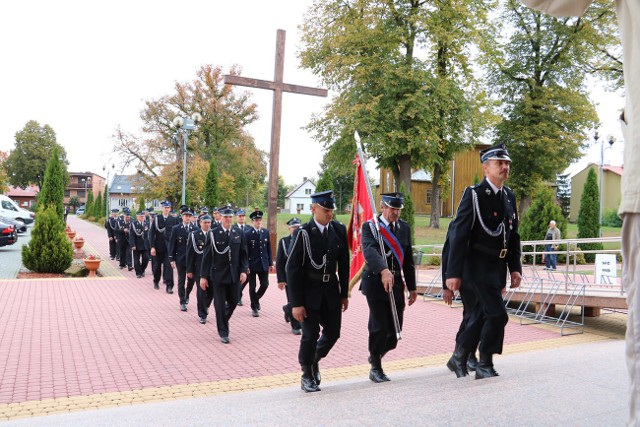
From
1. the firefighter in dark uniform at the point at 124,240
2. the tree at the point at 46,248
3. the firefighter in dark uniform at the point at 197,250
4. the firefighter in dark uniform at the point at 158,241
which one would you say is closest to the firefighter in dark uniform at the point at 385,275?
the firefighter in dark uniform at the point at 197,250

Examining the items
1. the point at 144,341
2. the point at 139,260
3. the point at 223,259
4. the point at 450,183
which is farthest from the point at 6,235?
the point at 450,183

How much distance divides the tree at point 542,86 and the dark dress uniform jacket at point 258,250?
2456 cm

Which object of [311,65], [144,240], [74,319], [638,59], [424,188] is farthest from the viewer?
[424,188]

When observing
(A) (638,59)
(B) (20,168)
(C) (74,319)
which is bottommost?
(C) (74,319)

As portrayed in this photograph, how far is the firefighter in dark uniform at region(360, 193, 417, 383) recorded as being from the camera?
5668mm

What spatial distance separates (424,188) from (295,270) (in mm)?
51875

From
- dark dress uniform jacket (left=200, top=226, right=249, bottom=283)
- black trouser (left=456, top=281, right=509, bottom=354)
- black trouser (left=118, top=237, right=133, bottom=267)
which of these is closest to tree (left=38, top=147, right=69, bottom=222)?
black trouser (left=118, top=237, right=133, bottom=267)

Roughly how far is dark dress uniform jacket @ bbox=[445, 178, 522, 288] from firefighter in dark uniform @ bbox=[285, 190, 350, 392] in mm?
1108

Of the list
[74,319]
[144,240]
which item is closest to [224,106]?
[144,240]

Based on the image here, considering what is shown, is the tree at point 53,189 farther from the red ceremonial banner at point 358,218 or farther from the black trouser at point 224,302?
the red ceremonial banner at point 358,218

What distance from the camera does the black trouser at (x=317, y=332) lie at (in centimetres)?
535

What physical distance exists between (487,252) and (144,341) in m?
5.65

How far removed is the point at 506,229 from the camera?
5.29 m

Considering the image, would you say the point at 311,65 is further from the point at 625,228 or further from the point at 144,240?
the point at 625,228
